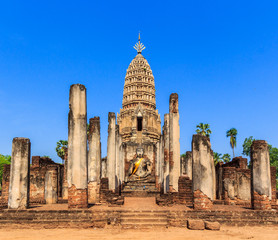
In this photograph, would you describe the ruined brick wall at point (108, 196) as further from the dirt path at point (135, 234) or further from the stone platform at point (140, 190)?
the stone platform at point (140, 190)

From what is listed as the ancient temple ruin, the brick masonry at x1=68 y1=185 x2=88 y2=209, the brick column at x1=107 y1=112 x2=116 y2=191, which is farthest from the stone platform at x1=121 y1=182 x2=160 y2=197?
the brick masonry at x1=68 y1=185 x2=88 y2=209

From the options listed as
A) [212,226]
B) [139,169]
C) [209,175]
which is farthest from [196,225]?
[139,169]

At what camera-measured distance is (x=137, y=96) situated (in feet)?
144

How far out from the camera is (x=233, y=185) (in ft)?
56.6

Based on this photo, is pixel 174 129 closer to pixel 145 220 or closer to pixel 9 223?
pixel 145 220

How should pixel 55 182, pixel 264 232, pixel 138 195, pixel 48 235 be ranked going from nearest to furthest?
pixel 48 235 → pixel 264 232 → pixel 55 182 → pixel 138 195

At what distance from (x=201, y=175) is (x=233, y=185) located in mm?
6713

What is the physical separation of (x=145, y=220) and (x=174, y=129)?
7548 millimetres

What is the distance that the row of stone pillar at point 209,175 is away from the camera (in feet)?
36.9

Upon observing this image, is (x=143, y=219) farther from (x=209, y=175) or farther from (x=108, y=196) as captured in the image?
(x=108, y=196)

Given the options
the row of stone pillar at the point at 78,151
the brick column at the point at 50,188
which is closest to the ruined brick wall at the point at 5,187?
the brick column at the point at 50,188

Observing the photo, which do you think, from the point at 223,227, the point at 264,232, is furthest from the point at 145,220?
the point at 264,232

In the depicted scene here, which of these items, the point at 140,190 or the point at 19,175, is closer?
the point at 19,175

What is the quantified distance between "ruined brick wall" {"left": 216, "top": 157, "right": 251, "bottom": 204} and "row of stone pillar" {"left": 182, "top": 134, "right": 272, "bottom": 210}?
4.82 metres
